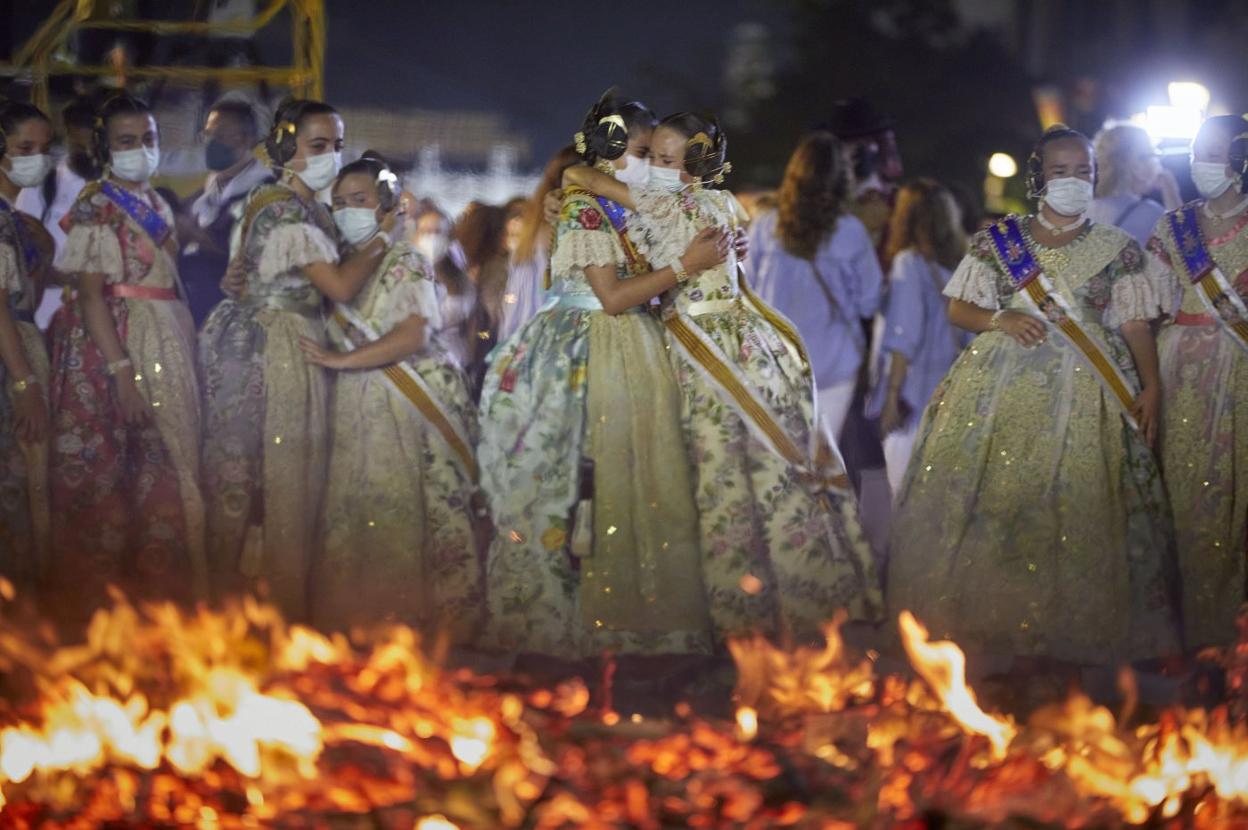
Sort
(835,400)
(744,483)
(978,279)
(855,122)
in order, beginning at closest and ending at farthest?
(744,483) → (978,279) → (835,400) → (855,122)

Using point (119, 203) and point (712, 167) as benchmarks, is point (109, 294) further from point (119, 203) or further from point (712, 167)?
Answer: point (712, 167)

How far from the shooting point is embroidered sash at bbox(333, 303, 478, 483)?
7184 millimetres

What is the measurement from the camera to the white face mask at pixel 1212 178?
708 cm

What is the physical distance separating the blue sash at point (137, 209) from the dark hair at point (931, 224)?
4101 millimetres

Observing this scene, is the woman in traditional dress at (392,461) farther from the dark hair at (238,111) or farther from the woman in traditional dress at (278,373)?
the dark hair at (238,111)

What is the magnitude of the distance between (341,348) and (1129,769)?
3.69m

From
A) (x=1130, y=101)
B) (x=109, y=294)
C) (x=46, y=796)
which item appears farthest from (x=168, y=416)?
(x=1130, y=101)

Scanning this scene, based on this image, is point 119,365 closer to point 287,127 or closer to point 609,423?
point 287,127

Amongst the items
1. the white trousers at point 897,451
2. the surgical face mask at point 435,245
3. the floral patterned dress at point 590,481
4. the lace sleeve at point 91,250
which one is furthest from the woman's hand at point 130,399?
the white trousers at point 897,451

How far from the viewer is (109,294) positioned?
7234 mm

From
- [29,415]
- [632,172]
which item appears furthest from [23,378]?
[632,172]

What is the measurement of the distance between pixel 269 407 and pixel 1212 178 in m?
3.63

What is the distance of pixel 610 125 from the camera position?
22.5 ft

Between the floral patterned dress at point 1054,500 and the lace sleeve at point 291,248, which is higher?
the lace sleeve at point 291,248
